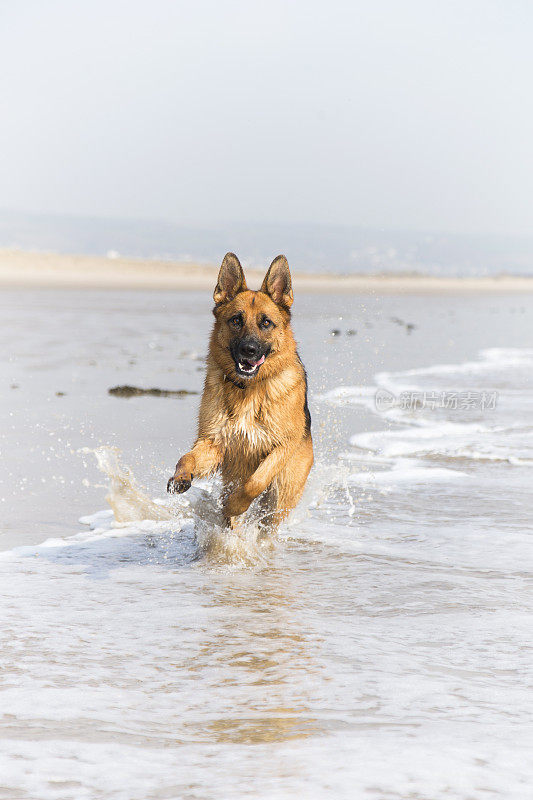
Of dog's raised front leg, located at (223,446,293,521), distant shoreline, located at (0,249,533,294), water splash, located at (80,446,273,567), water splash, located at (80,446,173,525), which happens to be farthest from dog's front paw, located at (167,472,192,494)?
distant shoreline, located at (0,249,533,294)

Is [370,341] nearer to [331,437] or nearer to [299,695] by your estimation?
[331,437]

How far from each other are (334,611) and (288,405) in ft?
5.30

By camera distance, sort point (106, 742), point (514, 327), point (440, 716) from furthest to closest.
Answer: point (514, 327) → point (440, 716) → point (106, 742)

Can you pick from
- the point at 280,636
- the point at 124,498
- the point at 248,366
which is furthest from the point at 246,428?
the point at 280,636

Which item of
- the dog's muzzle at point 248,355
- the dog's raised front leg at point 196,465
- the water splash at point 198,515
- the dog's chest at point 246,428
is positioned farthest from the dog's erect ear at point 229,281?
the water splash at point 198,515

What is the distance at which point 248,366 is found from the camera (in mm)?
5121

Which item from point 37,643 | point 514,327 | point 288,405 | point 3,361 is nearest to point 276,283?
point 288,405

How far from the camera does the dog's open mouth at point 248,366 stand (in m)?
5.09

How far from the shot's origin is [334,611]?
4.04m

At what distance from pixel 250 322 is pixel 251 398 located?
1.48 ft

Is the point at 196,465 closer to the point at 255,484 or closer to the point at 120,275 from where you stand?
the point at 255,484

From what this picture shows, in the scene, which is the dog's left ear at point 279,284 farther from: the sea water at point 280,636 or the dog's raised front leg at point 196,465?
Result: the sea water at point 280,636

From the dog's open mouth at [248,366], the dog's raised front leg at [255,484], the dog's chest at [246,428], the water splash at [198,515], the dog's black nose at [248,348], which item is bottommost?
the water splash at [198,515]

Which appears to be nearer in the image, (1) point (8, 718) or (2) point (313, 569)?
(1) point (8, 718)
